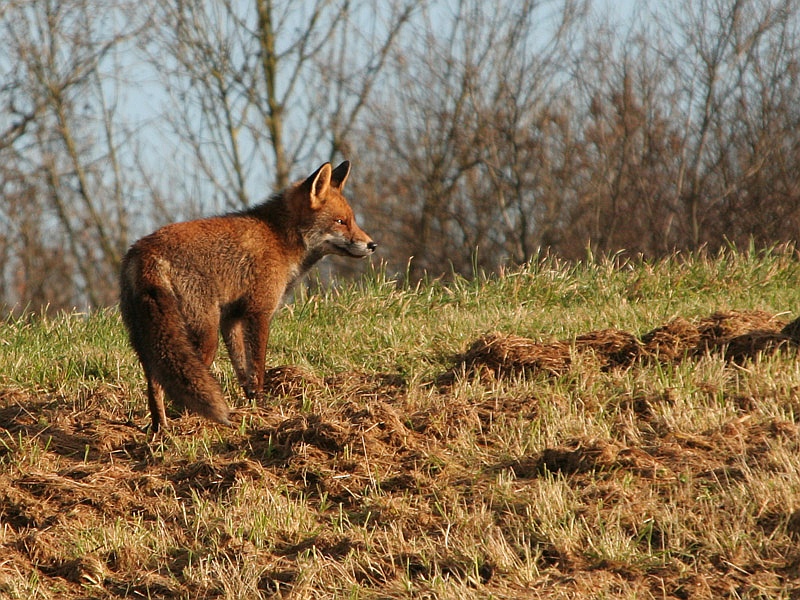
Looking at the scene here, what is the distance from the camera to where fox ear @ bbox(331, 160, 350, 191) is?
795cm

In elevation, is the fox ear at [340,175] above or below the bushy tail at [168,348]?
above

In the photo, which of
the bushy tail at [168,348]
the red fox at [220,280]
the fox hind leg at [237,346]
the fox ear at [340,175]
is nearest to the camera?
the bushy tail at [168,348]

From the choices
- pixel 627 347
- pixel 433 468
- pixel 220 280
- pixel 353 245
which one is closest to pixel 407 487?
pixel 433 468

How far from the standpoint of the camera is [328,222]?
25.2ft

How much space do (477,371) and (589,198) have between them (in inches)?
651

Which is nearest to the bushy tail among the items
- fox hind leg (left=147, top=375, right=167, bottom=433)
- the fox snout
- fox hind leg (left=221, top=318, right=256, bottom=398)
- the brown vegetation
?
fox hind leg (left=147, top=375, right=167, bottom=433)

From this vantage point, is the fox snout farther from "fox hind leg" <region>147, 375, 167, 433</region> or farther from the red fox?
"fox hind leg" <region>147, 375, 167, 433</region>

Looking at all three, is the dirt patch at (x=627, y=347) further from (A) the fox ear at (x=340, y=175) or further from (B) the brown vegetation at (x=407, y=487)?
→ (A) the fox ear at (x=340, y=175)

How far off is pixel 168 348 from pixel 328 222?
2129mm

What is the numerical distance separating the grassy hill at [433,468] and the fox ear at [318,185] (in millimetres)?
1185

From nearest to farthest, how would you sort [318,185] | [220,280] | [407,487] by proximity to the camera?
1. [407,487]
2. [220,280]
3. [318,185]

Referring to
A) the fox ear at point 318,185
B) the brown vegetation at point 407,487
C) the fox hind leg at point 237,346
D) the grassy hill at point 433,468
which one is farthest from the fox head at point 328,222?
the brown vegetation at point 407,487

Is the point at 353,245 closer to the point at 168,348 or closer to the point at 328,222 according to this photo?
the point at 328,222

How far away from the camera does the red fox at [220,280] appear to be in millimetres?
5941
